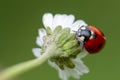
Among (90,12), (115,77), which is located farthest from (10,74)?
(90,12)

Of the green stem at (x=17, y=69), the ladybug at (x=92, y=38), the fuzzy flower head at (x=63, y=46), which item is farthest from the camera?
the ladybug at (x=92, y=38)

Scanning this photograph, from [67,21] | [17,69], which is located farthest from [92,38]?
[17,69]

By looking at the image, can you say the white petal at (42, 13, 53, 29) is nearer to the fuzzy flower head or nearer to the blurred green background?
the fuzzy flower head

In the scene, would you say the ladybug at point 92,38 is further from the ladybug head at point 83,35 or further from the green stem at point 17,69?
the green stem at point 17,69

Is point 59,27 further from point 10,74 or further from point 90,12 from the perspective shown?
point 90,12

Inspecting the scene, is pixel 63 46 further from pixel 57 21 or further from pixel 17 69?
pixel 17 69

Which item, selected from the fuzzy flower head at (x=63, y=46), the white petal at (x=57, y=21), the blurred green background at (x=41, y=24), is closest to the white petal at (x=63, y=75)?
the fuzzy flower head at (x=63, y=46)

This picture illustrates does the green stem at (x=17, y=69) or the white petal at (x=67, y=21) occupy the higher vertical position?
the white petal at (x=67, y=21)
